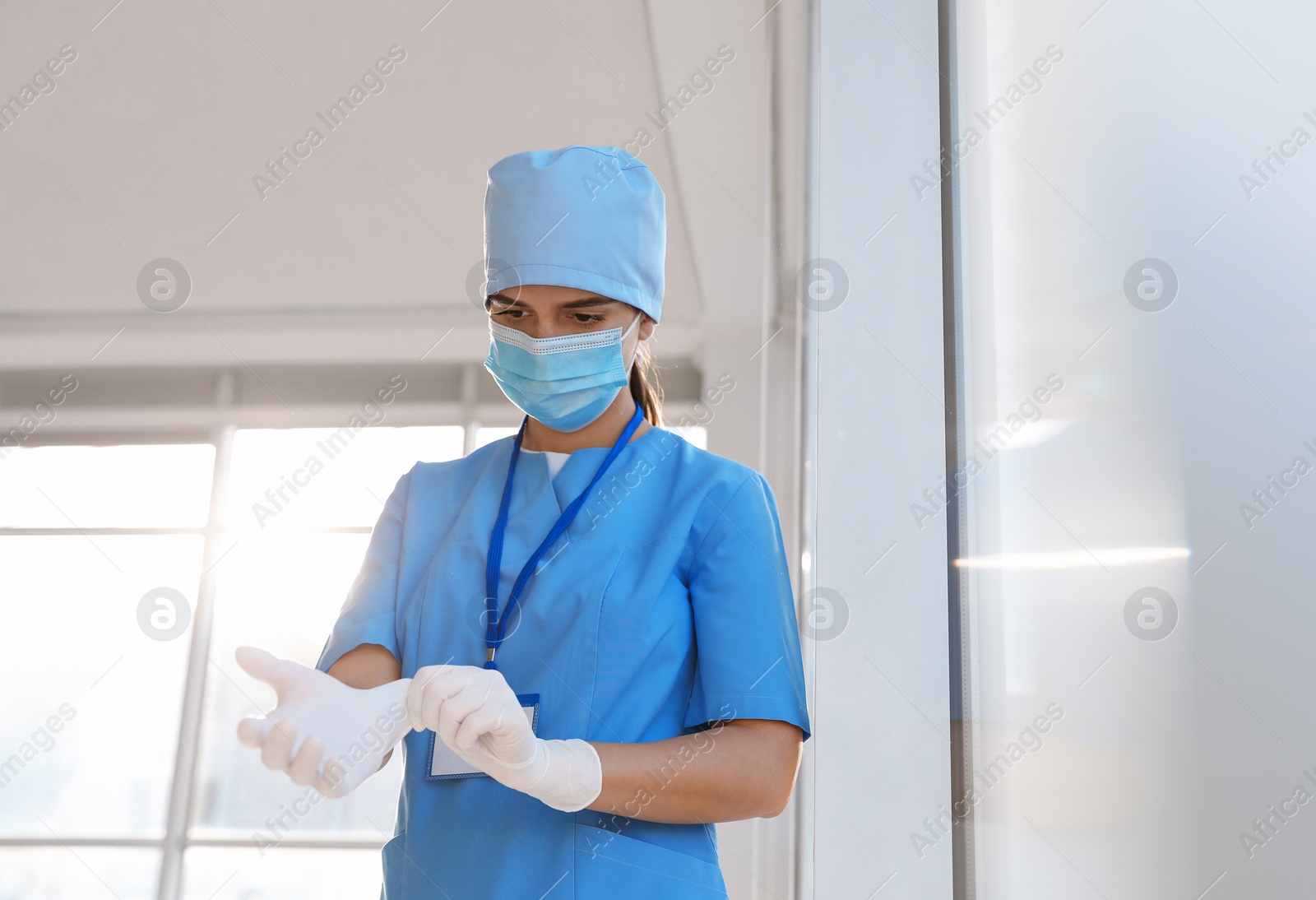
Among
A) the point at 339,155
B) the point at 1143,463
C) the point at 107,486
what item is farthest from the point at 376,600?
the point at 107,486

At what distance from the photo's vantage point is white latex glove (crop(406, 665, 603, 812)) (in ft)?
2.50

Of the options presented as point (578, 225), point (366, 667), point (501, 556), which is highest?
point (578, 225)

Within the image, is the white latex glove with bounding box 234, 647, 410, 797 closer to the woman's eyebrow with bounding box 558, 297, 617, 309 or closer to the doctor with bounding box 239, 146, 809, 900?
the doctor with bounding box 239, 146, 809, 900

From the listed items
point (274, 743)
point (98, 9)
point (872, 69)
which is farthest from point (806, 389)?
point (98, 9)

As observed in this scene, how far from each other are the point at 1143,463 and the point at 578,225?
28.9 inches

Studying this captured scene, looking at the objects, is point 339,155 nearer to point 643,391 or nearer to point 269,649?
point 269,649

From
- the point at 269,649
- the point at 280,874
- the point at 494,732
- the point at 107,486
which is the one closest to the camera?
the point at 494,732

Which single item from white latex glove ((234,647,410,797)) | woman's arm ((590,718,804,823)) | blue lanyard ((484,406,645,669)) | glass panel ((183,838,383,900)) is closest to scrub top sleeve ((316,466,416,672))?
blue lanyard ((484,406,645,669))

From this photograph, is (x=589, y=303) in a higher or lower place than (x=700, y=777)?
higher

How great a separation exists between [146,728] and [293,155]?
353cm

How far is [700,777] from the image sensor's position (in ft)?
2.92

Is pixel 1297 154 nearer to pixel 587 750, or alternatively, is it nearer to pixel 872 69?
pixel 587 750

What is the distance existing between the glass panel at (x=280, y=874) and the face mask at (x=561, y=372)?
4.66m

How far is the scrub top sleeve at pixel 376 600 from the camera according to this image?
1071 mm
